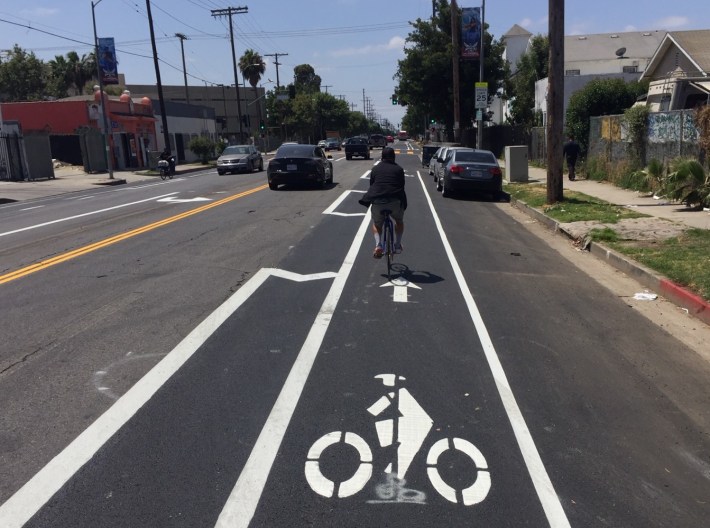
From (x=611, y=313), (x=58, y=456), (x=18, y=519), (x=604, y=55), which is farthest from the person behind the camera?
(x=604, y=55)

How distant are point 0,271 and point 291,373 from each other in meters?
6.73

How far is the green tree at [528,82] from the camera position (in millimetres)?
49938

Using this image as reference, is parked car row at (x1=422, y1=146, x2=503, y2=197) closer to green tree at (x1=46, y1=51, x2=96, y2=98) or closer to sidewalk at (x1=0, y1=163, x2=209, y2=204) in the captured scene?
sidewalk at (x1=0, y1=163, x2=209, y2=204)

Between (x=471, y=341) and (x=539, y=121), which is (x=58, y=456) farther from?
(x=539, y=121)

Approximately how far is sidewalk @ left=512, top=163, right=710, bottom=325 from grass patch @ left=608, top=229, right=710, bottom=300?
13cm

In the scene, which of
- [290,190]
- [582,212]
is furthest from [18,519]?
[290,190]

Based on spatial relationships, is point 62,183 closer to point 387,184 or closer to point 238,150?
point 238,150

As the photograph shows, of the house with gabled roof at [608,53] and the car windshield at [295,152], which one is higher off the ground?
the house with gabled roof at [608,53]

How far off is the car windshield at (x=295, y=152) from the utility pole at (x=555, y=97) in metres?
9.46

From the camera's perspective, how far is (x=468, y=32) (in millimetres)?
37125

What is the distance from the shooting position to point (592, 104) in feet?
91.2

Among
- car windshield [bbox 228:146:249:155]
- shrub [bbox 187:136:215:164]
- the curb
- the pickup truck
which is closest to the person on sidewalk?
the curb

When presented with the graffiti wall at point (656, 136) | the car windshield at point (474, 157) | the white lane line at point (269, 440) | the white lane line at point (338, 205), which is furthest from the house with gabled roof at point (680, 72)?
the white lane line at point (269, 440)

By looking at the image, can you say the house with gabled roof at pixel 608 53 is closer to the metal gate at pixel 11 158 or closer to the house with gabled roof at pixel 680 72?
the house with gabled roof at pixel 680 72
